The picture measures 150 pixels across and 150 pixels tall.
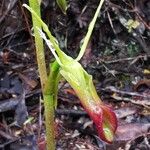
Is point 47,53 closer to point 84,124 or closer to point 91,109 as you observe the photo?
point 84,124

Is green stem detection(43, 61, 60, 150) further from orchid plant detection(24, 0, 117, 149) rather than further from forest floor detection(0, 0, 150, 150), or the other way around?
forest floor detection(0, 0, 150, 150)

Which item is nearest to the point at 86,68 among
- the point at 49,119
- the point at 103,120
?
the point at 49,119

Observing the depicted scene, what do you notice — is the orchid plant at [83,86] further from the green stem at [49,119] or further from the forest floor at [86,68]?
the forest floor at [86,68]

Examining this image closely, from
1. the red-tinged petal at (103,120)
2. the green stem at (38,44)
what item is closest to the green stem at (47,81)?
the green stem at (38,44)

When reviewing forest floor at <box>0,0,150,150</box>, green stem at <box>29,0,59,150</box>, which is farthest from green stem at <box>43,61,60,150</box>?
forest floor at <box>0,0,150,150</box>

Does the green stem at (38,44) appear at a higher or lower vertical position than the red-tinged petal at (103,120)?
higher

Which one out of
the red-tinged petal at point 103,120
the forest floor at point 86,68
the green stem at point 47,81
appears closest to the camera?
the red-tinged petal at point 103,120

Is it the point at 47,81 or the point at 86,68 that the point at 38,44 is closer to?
the point at 47,81

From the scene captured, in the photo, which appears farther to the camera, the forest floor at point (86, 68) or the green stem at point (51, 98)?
the forest floor at point (86, 68)
